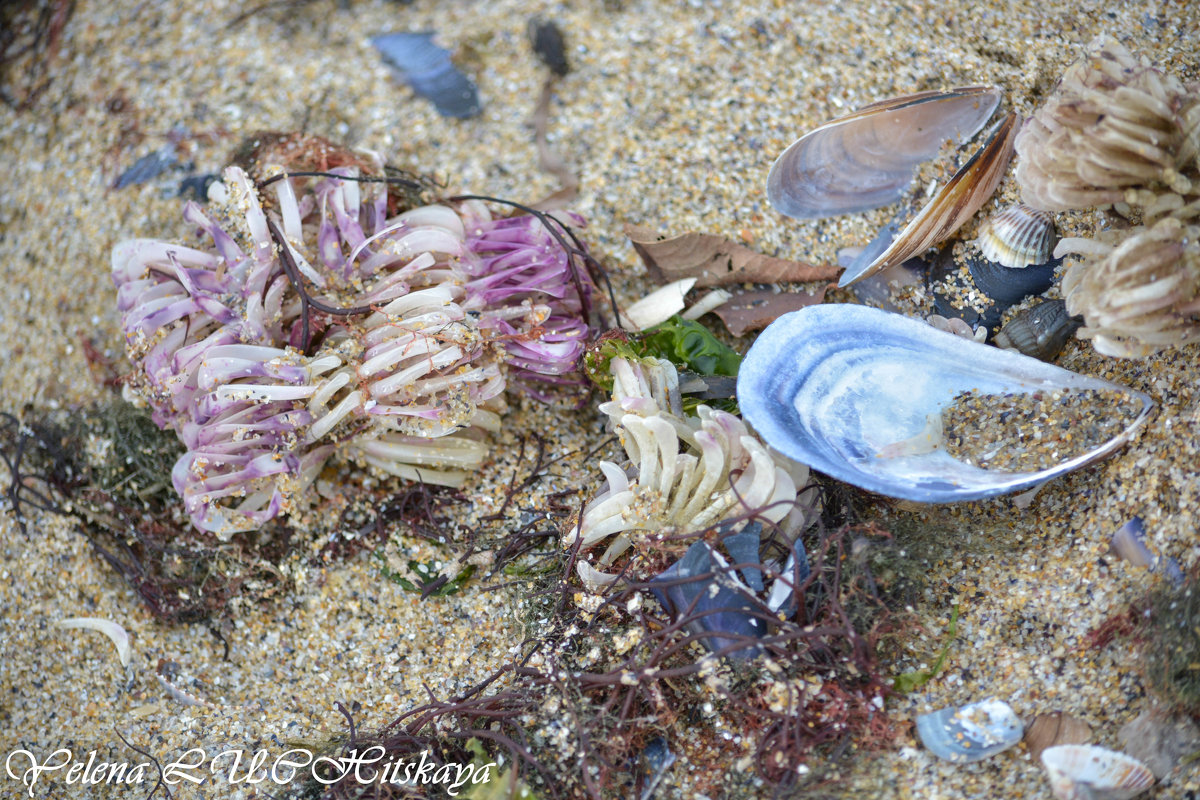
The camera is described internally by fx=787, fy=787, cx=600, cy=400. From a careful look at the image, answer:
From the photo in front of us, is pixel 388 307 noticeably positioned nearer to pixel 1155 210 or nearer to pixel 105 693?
pixel 105 693

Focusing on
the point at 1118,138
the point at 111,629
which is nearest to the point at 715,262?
the point at 1118,138

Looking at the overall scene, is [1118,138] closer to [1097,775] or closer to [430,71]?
[1097,775]

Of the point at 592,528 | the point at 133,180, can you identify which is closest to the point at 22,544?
the point at 133,180

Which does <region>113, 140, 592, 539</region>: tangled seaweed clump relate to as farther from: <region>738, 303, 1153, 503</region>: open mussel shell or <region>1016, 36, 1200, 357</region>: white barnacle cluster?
<region>1016, 36, 1200, 357</region>: white barnacle cluster

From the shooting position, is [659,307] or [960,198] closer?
[960,198]

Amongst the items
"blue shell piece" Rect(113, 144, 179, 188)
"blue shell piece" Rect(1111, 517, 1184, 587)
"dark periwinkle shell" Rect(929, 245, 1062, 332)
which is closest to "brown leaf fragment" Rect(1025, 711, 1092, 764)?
"blue shell piece" Rect(1111, 517, 1184, 587)

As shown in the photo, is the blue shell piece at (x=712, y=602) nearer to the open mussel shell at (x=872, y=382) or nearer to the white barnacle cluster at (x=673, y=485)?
the white barnacle cluster at (x=673, y=485)
